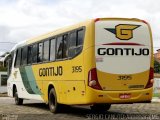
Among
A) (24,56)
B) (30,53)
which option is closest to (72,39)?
(30,53)

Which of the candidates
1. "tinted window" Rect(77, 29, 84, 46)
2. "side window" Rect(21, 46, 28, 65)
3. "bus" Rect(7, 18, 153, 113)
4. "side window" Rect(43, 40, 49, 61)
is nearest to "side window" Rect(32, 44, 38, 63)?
"side window" Rect(43, 40, 49, 61)

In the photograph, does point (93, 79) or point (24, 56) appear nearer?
point (93, 79)

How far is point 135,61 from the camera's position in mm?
15805

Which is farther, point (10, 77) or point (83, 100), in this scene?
point (10, 77)

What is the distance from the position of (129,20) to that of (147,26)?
720 mm

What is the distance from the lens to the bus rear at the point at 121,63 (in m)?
15.3

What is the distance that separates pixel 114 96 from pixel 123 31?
7.14ft

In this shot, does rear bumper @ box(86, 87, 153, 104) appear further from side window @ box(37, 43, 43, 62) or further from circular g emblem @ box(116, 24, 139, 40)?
side window @ box(37, 43, 43, 62)

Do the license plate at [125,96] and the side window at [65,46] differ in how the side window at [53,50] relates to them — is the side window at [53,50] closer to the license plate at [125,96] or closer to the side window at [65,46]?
the side window at [65,46]

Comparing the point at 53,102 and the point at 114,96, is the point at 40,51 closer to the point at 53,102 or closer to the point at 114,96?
the point at 53,102

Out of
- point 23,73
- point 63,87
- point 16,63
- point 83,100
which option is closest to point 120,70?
point 83,100

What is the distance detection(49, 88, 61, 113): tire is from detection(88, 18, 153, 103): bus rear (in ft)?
10.1

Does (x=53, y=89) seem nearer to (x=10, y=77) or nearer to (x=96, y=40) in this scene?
(x=96, y=40)

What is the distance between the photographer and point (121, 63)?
15.6m
